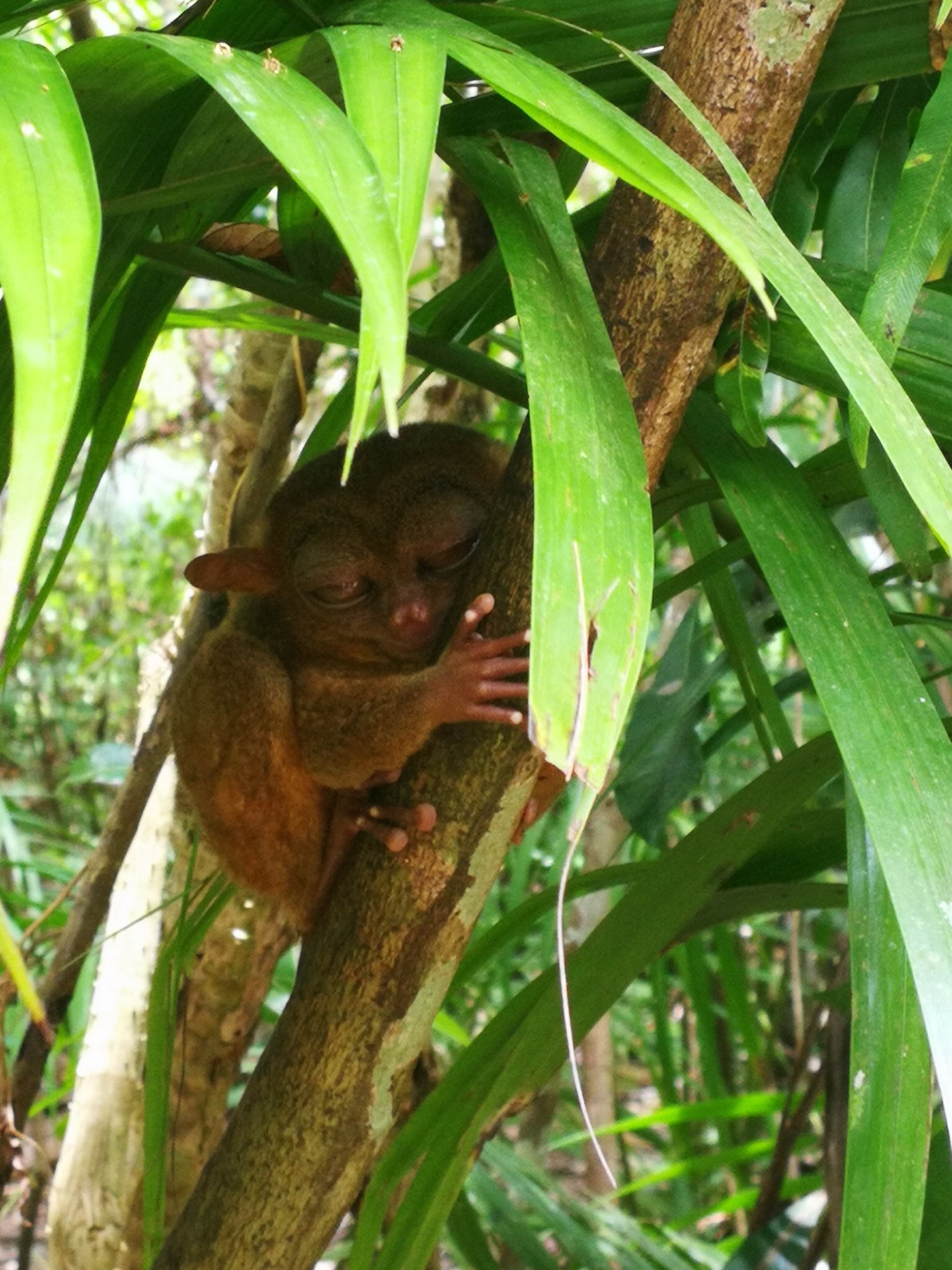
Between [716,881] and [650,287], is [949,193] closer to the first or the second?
[650,287]

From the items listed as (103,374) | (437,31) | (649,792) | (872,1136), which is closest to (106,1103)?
(649,792)

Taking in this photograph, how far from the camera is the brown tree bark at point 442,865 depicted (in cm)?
135

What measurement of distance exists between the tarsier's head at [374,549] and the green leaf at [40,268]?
135 centimetres

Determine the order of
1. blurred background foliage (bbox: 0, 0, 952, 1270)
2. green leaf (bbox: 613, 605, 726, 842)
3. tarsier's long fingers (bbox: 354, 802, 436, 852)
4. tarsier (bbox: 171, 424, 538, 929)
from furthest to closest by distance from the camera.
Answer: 1. green leaf (bbox: 613, 605, 726, 842)
2. tarsier (bbox: 171, 424, 538, 929)
3. blurred background foliage (bbox: 0, 0, 952, 1270)
4. tarsier's long fingers (bbox: 354, 802, 436, 852)

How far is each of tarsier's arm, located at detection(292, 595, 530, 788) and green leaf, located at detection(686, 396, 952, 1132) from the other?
306 mm

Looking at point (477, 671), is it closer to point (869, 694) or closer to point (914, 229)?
point (869, 694)

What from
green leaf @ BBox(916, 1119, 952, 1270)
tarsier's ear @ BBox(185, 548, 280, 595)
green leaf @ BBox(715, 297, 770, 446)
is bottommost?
green leaf @ BBox(916, 1119, 952, 1270)

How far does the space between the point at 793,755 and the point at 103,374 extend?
1109mm

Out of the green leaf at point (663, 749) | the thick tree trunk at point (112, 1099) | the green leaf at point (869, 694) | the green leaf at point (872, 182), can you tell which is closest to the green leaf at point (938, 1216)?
the green leaf at point (869, 694)

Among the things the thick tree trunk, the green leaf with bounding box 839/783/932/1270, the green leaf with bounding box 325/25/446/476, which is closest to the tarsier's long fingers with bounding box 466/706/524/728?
the green leaf with bounding box 839/783/932/1270

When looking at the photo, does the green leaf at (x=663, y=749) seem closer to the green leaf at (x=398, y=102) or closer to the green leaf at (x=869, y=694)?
the green leaf at (x=869, y=694)

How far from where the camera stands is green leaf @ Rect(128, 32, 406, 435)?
73cm

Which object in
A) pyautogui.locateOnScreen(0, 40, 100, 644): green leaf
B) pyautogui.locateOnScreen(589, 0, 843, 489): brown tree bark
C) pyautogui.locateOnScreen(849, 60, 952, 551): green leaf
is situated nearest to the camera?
pyautogui.locateOnScreen(0, 40, 100, 644): green leaf

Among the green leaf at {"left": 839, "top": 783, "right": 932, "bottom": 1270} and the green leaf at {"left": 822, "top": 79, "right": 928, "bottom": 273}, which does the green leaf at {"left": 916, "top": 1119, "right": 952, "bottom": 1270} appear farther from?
the green leaf at {"left": 822, "top": 79, "right": 928, "bottom": 273}
